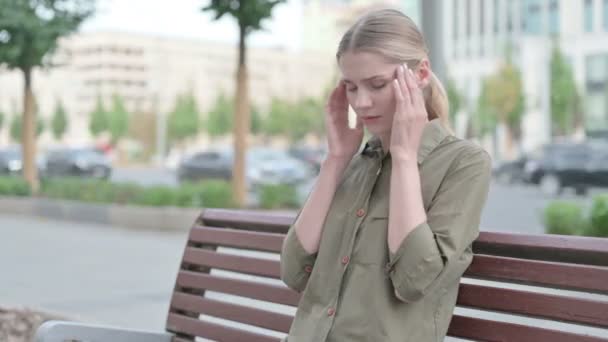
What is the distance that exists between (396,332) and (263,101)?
123 m

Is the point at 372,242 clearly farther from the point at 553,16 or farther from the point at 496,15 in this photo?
the point at 496,15

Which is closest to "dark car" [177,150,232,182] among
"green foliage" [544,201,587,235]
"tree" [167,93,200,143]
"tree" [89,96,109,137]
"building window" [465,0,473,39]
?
"green foliage" [544,201,587,235]

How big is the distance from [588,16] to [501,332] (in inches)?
2543

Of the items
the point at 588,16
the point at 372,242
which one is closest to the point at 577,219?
the point at 372,242

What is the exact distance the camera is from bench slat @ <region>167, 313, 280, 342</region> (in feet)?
10.3

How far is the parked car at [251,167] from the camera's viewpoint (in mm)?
33969

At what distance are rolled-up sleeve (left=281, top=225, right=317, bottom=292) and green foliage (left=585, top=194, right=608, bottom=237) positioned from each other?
24.7ft

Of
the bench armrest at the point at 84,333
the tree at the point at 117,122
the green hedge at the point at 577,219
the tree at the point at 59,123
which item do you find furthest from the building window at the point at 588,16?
the bench armrest at the point at 84,333

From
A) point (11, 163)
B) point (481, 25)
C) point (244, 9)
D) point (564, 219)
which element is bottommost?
point (11, 163)

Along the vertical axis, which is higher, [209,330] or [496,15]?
[496,15]

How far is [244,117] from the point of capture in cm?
1588

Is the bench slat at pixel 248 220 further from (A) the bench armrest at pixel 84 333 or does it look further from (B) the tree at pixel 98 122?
(B) the tree at pixel 98 122

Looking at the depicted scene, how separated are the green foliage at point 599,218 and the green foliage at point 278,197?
7.25 metres

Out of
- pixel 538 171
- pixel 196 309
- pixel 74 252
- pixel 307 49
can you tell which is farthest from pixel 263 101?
pixel 196 309
